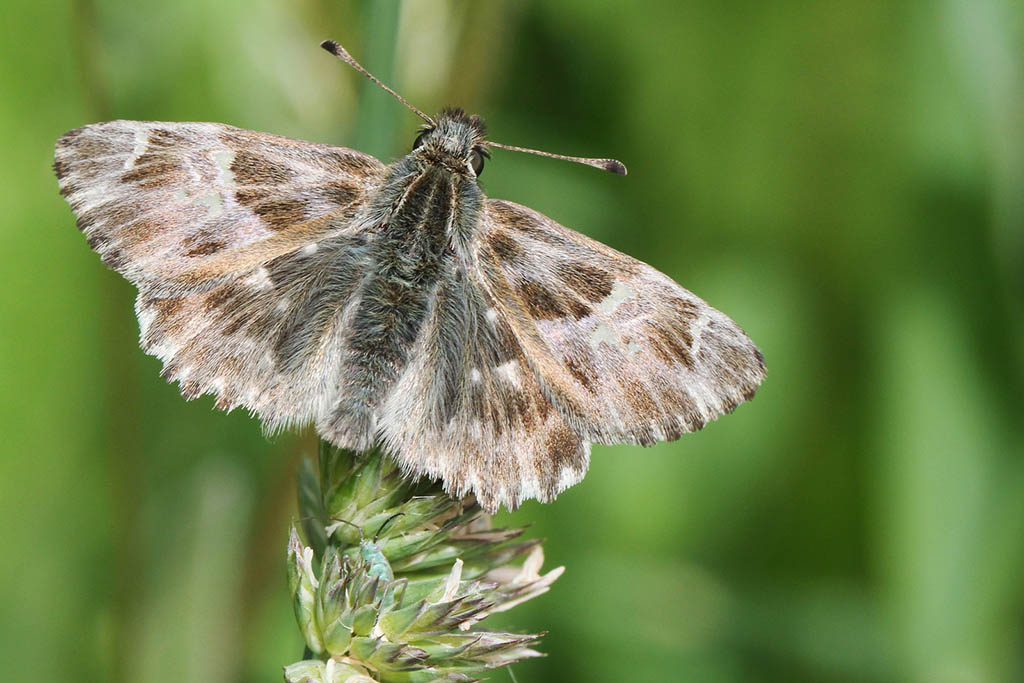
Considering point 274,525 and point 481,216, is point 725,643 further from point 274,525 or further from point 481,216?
point 481,216

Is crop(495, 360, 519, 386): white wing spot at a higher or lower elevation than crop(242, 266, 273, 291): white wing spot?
lower

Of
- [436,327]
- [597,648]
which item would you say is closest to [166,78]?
[436,327]

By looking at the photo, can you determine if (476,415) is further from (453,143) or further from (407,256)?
(453,143)

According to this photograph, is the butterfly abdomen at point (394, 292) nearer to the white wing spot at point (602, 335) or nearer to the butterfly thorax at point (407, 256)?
the butterfly thorax at point (407, 256)

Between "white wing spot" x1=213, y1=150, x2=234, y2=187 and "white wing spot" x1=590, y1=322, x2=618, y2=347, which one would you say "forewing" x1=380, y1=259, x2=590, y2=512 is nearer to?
"white wing spot" x1=590, y1=322, x2=618, y2=347

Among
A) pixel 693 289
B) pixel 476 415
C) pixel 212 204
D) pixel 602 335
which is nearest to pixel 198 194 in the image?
pixel 212 204

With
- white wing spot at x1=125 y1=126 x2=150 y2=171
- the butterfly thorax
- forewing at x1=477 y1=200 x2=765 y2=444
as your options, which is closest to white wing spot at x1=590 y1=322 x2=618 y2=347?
forewing at x1=477 y1=200 x2=765 y2=444
